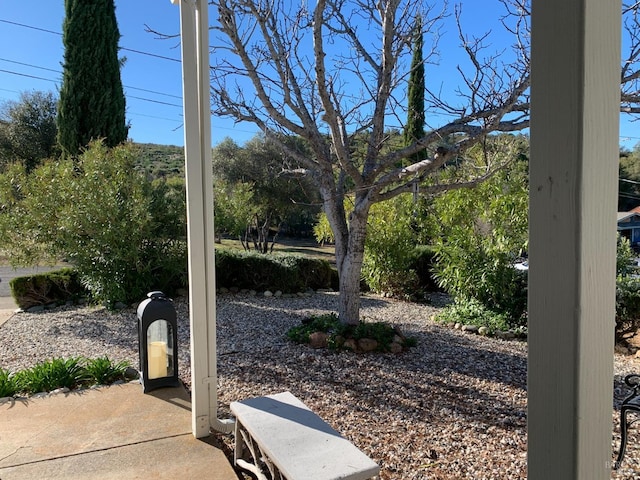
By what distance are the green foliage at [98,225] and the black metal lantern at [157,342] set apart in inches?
137

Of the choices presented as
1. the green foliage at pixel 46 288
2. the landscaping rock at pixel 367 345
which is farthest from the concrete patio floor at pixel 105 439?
the green foliage at pixel 46 288

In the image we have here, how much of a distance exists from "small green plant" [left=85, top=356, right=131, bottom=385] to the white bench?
160 cm

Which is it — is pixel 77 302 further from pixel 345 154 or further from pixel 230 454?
pixel 230 454

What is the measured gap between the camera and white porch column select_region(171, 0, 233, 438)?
2.31 m

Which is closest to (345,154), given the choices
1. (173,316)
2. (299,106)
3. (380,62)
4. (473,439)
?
(299,106)

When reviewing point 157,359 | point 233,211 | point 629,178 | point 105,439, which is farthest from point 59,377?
point 629,178

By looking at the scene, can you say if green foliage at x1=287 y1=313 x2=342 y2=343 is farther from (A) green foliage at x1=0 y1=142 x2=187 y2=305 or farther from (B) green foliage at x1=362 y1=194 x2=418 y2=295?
(B) green foliage at x1=362 y1=194 x2=418 y2=295

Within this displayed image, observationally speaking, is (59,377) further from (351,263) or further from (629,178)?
(629,178)

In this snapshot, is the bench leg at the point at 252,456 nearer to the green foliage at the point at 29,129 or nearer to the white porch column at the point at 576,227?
the white porch column at the point at 576,227

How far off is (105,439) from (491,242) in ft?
17.0

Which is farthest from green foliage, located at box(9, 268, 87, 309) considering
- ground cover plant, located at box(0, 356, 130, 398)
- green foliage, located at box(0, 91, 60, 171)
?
green foliage, located at box(0, 91, 60, 171)

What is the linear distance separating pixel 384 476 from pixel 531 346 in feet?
5.77

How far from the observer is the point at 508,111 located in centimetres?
372

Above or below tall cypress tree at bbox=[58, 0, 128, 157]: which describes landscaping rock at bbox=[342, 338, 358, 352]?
below
